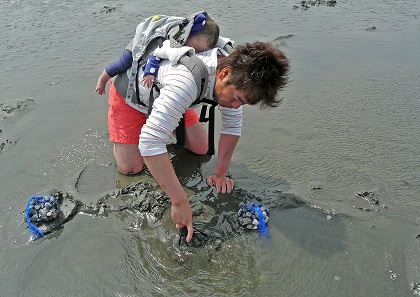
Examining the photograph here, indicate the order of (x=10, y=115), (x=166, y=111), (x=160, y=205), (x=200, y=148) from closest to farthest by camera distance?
(x=166, y=111)
(x=160, y=205)
(x=200, y=148)
(x=10, y=115)

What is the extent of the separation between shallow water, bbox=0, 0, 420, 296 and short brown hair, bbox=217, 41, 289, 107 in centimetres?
116

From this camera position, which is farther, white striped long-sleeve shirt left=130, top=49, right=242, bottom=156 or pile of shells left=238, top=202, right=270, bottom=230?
pile of shells left=238, top=202, right=270, bottom=230

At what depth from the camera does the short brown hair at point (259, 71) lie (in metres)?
2.35

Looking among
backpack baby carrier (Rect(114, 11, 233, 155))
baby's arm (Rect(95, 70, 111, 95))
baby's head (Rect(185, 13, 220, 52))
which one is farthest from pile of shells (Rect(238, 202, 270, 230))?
baby's arm (Rect(95, 70, 111, 95))

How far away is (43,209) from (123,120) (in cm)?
106

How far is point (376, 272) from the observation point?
8.52ft

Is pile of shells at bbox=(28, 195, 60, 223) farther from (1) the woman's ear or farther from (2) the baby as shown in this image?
(1) the woman's ear

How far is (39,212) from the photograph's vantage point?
3000 millimetres

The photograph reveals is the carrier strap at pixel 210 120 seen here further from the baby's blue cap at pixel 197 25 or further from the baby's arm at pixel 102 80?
the baby's arm at pixel 102 80

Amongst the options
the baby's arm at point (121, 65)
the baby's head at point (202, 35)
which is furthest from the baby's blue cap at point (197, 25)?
the baby's arm at point (121, 65)

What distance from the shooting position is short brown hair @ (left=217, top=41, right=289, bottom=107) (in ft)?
7.70

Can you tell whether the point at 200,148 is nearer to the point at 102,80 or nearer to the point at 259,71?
the point at 102,80

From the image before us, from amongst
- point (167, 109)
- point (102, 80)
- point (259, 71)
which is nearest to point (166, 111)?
Answer: point (167, 109)

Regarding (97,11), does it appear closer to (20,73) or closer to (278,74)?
(20,73)
